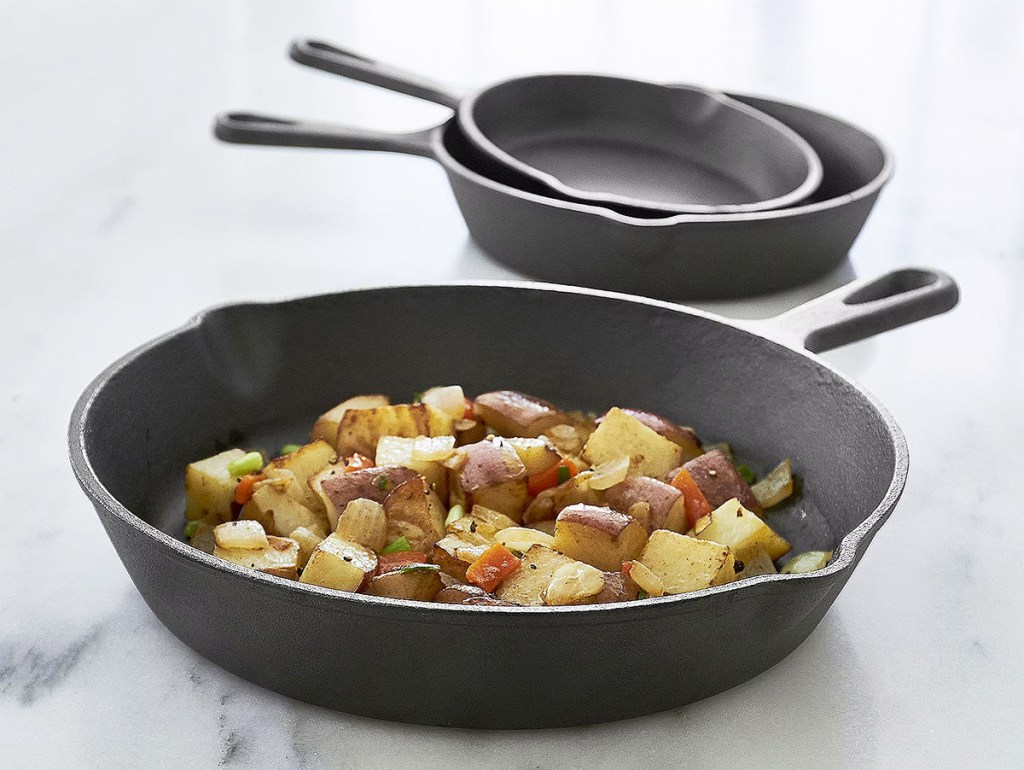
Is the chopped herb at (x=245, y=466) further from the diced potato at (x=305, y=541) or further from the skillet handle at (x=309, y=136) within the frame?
the skillet handle at (x=309, y=136)

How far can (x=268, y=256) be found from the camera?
191cm

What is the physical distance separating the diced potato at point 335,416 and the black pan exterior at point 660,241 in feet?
1.47

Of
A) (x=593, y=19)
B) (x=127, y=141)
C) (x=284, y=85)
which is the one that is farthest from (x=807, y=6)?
(x=127, y=141)

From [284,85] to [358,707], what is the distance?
1964 mm

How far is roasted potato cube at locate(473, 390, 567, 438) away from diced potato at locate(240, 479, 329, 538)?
0.21 meters

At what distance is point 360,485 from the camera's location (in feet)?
3.59

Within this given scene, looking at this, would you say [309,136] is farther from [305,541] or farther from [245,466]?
[305,541]

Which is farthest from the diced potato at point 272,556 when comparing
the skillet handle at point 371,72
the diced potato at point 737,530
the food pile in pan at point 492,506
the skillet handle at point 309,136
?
the skillet handle at point 371,72

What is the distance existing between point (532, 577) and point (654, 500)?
171 millimetres

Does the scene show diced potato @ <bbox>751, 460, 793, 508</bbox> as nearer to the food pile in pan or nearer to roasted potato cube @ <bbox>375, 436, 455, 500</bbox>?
the food pile in pan

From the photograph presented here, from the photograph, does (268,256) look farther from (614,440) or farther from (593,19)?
(593,19)

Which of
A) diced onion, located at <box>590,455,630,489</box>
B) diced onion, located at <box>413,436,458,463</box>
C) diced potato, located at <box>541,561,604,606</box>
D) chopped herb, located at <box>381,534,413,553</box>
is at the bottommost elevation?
chopped herb, located at <box>381,534,413,553</box>

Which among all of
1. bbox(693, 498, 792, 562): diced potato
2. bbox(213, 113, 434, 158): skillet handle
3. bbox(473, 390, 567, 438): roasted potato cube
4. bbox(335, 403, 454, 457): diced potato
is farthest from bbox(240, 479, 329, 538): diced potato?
bbox(213, 113, 434, 158): skillet handle

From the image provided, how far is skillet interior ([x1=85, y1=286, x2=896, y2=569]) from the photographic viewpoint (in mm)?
1200
